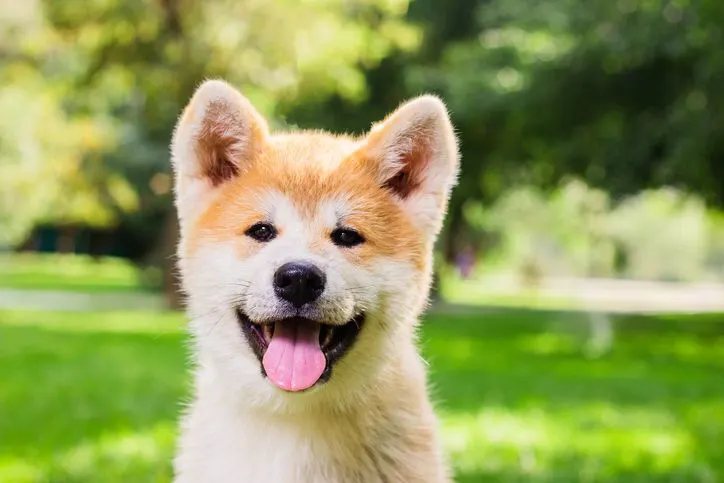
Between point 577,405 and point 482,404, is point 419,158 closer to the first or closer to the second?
point 482,404

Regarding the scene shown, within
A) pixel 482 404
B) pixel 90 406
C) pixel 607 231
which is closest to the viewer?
pixel 90 406

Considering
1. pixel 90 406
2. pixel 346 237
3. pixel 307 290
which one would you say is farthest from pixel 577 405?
pixel 307 290

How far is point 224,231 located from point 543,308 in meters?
24.9

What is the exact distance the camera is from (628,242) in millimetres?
27422

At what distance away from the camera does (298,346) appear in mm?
3188

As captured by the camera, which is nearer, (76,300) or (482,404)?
(482,404)

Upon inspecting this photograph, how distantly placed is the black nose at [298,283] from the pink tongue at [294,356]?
16 cm

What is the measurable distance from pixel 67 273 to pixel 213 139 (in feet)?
148

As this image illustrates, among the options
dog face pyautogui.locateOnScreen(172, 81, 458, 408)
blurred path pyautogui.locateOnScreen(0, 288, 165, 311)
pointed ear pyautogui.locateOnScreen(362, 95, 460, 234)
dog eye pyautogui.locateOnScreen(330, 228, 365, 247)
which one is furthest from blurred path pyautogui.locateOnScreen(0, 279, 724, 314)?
dog eye pyautogui.locateOnScreen(330, 228, 365, 247)

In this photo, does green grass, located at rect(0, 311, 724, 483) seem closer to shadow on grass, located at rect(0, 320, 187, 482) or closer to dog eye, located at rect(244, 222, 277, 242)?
shadow on grass, located at rect(0, 320, 187, 482)

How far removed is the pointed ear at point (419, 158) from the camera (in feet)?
11.7

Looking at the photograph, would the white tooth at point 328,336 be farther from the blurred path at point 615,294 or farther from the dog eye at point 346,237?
the blurred path at point 615,294

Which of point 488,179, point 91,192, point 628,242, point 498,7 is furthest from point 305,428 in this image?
point 628,242

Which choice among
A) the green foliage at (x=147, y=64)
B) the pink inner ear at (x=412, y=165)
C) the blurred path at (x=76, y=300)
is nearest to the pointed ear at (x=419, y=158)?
the pink inner ear at (x=412, y=165)
